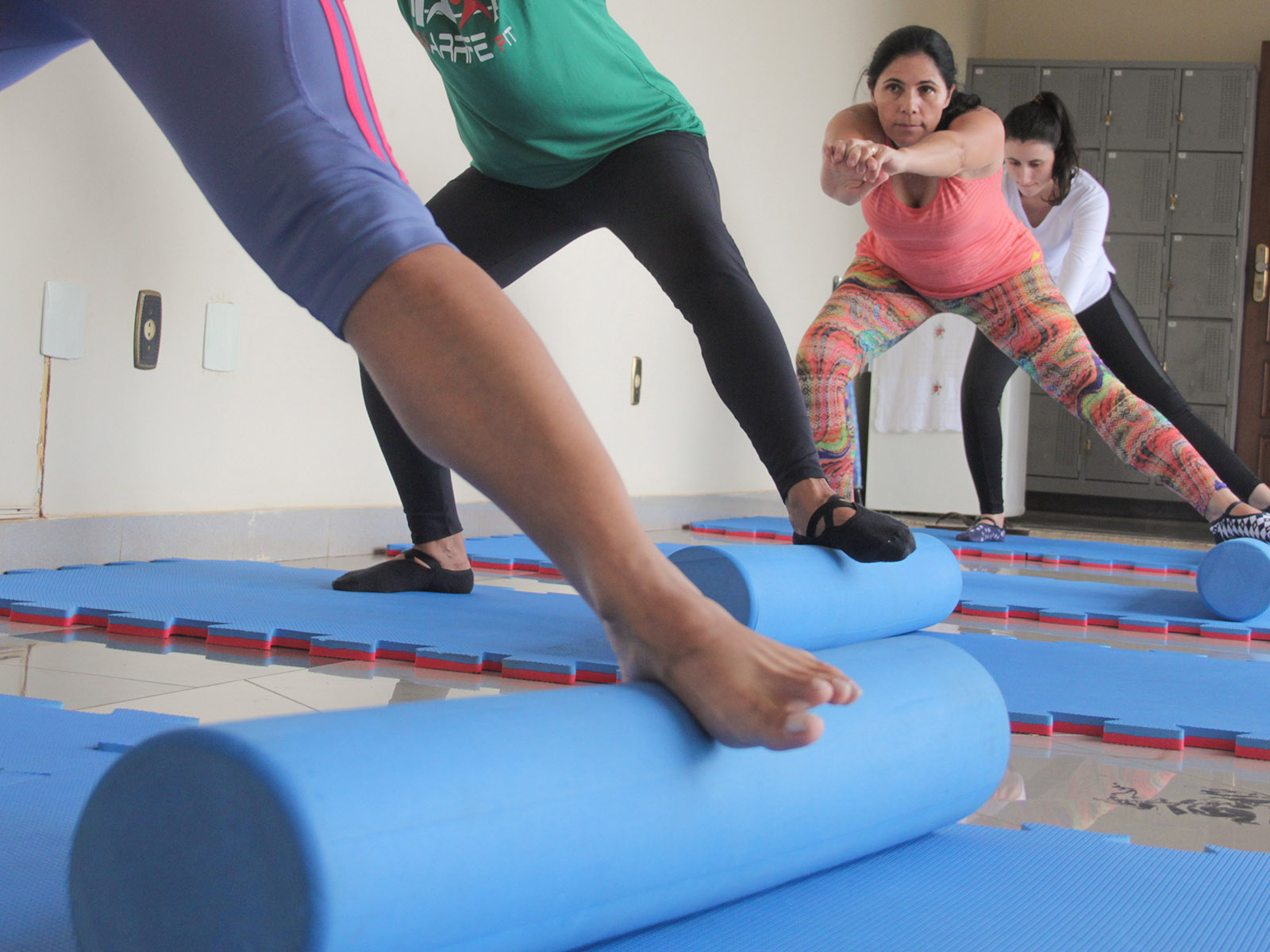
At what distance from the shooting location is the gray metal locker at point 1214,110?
7797 mm

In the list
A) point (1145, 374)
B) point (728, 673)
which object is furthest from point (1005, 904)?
point (1145, 374)

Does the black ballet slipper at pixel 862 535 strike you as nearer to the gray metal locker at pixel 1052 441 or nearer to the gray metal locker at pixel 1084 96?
the gray metal locker at pixel 1052 441

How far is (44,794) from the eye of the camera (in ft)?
3.06

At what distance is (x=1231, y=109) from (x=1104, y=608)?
637cm

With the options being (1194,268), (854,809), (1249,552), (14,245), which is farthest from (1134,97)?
(854,809)

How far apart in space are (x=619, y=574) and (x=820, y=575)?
2.43 feet

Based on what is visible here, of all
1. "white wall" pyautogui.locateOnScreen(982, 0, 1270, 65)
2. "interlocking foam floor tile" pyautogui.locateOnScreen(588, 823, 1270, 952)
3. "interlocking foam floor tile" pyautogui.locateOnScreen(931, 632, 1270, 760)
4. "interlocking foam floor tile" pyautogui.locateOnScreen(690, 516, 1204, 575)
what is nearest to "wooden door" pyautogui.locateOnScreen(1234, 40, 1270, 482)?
"white wall" pyautogui.locateOnScreen(982, 0, 1270, 65)

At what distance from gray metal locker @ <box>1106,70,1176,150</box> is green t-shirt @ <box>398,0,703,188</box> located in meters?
7.08

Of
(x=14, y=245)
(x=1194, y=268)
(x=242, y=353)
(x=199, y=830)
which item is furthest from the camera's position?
(x=1194, y=268)

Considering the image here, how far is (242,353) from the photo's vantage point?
276cm

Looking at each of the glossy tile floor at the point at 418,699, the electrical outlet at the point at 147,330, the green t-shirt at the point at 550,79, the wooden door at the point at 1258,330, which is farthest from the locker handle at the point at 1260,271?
the electrical outlet at the point at 147,330

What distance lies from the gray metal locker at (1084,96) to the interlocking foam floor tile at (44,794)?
8030mm

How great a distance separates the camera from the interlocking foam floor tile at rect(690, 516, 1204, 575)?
3.89m

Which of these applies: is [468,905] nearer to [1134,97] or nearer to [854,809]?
[854,809]
